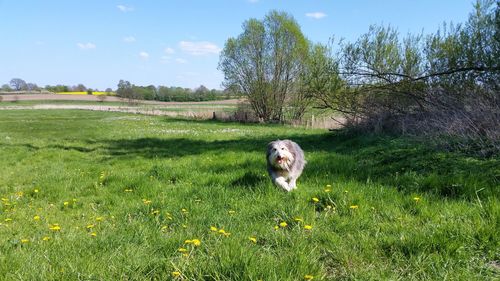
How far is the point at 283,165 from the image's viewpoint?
660 centimetres

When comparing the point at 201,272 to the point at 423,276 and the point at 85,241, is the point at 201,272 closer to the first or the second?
the point at 85,241

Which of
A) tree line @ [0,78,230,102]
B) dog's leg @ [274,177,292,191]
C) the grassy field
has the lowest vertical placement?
the grassy field

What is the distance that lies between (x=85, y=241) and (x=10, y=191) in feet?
16.4

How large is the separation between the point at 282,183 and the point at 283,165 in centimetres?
36

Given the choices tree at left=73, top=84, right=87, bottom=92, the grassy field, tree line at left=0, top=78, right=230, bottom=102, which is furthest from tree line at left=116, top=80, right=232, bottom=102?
the grassy field

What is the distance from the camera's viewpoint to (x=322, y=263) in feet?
11.7

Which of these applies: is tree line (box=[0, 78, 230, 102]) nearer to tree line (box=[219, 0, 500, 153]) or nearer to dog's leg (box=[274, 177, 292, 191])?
tree line (box=[219, 0, 500, 153])

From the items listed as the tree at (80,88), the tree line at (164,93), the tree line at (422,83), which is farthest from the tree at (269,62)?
the tree at (80,88)

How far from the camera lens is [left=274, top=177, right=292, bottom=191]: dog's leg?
634 centimetres

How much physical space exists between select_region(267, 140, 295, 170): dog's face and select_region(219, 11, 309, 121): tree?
3162cm

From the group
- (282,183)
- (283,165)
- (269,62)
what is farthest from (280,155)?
(269,62)

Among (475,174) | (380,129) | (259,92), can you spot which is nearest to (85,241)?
(475,174)

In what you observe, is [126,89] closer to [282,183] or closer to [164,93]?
[164,93]

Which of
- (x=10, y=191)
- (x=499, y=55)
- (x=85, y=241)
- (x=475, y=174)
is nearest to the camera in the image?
(x=85, y=241)
